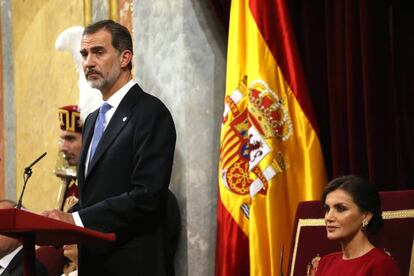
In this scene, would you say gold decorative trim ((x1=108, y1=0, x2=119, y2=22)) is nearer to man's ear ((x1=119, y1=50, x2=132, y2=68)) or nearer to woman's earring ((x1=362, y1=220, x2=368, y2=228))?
man's ear ((x1=119, y1=50, x2=132, y2=68))

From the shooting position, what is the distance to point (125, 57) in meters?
3.94

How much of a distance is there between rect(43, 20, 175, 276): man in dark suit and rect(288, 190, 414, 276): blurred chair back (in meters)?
0.56

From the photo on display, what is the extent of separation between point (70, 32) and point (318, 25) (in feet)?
5.20

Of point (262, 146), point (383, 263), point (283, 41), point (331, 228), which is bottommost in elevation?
point (383, 263)

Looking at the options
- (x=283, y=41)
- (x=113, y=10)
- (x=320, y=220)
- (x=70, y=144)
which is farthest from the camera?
(x=113, y=10)

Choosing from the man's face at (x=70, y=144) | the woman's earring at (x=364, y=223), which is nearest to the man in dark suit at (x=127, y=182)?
the woman's earring at (x=364, y=223)

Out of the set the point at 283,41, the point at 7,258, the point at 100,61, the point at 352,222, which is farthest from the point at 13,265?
the point at 352,222

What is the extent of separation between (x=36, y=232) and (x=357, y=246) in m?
1.25

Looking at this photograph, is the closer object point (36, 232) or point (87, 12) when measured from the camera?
point (36, 232)

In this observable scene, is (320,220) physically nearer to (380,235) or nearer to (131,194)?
(380,235)

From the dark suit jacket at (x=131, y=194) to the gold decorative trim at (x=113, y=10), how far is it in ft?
6.56

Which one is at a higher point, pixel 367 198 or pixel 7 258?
pixel 367 198

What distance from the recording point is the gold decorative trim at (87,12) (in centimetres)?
589

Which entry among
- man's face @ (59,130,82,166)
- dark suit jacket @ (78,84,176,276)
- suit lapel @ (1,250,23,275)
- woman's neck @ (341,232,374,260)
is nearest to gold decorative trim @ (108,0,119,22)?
man's face @ (59,130,82,166)
